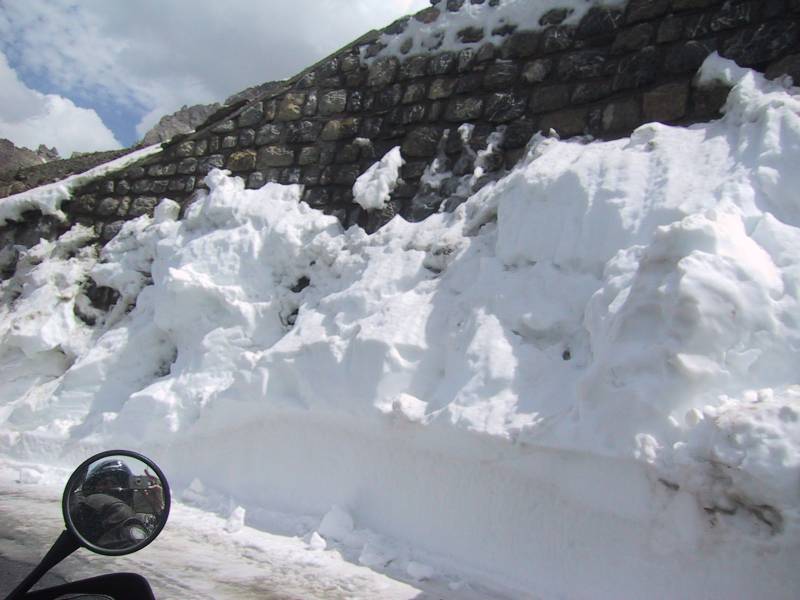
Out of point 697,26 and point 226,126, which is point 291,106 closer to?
point 226,126

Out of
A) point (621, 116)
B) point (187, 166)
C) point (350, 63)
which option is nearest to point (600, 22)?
point (621, 116)

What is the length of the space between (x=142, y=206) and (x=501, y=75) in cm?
440

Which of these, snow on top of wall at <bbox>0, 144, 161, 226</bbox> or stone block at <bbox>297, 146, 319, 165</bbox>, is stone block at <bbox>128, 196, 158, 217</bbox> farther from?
stone block at <bbox>297, 146, 319, 165</bbox>

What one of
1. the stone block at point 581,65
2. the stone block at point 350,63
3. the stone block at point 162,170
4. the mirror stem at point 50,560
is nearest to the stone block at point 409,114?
the stone block at point 350,63

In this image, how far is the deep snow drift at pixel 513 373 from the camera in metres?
3.01

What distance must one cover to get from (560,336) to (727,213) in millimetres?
1137

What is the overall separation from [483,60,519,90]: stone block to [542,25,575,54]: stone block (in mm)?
305

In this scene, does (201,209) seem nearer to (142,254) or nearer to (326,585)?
(142,254)

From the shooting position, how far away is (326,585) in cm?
355

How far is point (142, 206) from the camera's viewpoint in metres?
7.90


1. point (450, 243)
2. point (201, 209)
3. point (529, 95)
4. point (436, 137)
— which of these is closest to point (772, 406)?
point (450, 243)

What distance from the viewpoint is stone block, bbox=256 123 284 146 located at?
7.15m

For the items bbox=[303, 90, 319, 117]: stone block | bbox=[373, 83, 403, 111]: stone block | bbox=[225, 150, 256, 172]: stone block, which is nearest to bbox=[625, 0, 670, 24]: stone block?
bbox=[373, 83, 403, 111]: stone block

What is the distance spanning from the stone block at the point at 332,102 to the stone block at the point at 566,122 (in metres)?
2.27
